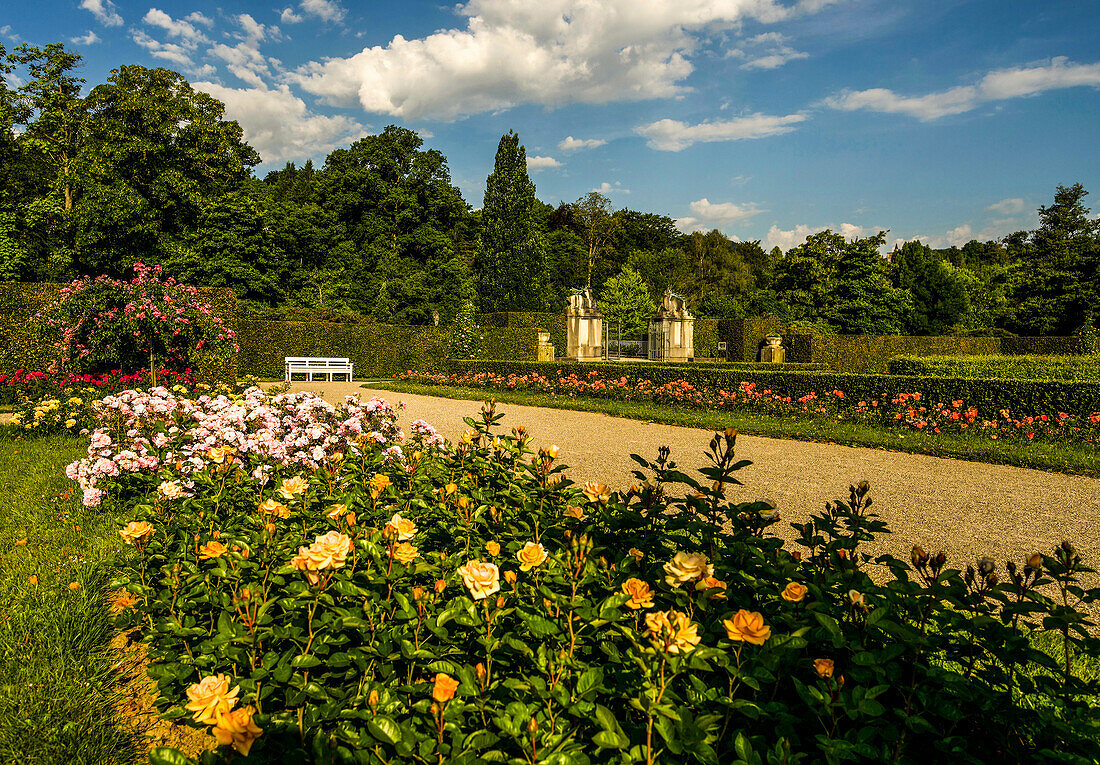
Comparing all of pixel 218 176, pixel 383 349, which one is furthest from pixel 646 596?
pixel 218 176

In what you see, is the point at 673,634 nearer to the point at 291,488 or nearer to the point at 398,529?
the point at 398,529

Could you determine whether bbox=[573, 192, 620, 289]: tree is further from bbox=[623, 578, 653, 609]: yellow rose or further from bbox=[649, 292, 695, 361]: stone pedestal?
bbox=[623, 578, 653, 609]: yellow rose

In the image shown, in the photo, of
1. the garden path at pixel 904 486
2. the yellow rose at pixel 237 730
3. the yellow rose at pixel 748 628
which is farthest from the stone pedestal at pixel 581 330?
the yellow rose at pixel 237 730

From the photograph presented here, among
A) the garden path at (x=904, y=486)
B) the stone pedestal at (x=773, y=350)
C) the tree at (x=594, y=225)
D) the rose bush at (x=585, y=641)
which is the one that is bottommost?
the garden path at (x=904, y=486)

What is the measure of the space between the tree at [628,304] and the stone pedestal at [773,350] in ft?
63.9

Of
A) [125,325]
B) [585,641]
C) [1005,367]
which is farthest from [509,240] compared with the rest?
[585,641]

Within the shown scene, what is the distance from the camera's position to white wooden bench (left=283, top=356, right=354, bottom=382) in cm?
1830

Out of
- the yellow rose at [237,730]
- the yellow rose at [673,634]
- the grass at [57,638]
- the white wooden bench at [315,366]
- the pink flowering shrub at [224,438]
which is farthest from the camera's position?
the white wooden bench at [315,366]

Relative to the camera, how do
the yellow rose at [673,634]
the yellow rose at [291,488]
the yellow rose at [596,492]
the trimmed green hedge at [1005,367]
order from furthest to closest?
the trimmed green hedge at [1005,367], the yellow rose at [291,488], the yellow rose at [596,492], the yellow rose at [673,634]

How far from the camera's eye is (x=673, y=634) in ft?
4.30

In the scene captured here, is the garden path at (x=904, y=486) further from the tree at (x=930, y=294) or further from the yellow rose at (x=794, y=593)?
the tree at (x=930, y=294)

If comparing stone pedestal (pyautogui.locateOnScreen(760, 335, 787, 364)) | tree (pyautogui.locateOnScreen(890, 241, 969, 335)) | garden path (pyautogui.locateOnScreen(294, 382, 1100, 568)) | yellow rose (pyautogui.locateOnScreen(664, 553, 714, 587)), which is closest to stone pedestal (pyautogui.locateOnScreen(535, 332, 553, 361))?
stone pedestal (pyautogui.locateOnScreen(760, 335, 787, 364))

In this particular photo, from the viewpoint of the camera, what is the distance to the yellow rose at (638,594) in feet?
4.90

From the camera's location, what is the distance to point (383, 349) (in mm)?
21406
